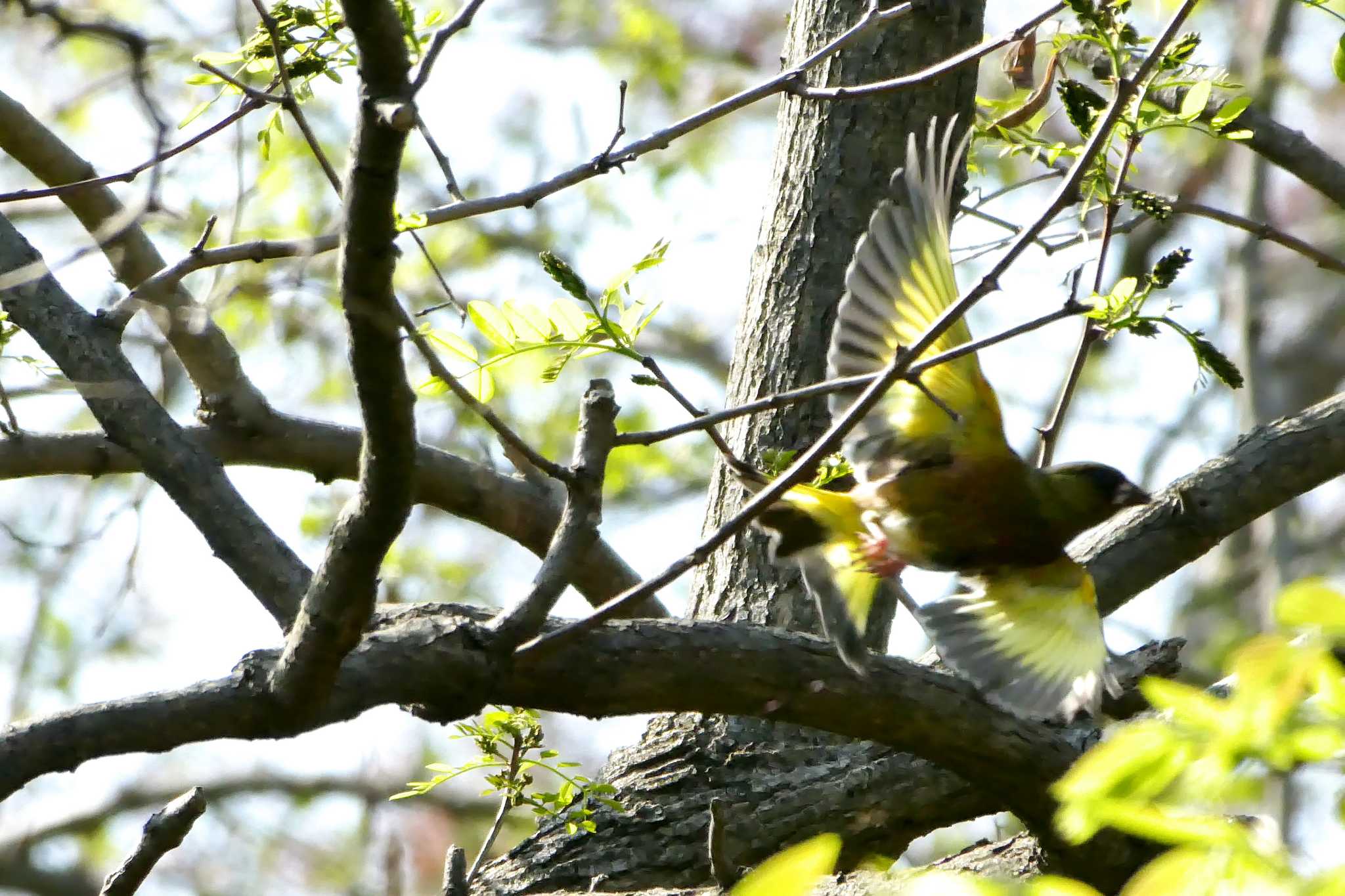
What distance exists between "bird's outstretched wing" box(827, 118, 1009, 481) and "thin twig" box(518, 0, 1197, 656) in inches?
32.9

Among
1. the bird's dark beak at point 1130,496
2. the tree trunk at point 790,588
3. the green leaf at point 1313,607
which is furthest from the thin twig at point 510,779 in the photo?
the green leaf at point 1313,607

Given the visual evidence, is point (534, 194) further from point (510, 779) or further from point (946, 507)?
point (946, 507)

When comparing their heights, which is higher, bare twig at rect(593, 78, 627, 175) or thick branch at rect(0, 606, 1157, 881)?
bare twig at rect(593, 78, 627, 175)

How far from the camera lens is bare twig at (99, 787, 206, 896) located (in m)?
2.36

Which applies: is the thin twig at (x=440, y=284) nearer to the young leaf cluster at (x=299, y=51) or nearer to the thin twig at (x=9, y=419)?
the young leaf cluster at (x=299, y=51)

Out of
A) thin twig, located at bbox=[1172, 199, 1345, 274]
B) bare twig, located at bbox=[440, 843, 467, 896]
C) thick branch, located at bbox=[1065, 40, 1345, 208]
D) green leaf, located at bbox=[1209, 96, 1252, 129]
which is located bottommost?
bare twig, located at bbox=[440, 843, 467, 896]

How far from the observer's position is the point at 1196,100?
2676mm

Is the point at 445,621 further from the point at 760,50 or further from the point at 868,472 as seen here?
the point at 760,50

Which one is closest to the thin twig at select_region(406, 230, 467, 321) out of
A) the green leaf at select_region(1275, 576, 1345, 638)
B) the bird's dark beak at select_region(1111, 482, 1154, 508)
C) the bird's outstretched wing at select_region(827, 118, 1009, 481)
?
the bird's outstretched wing at select_region(827, 118, 1009, 481)

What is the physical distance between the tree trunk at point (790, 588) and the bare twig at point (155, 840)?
0.92 meters

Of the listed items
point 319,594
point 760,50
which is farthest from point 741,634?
point 760,50

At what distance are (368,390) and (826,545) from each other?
6.22 feet

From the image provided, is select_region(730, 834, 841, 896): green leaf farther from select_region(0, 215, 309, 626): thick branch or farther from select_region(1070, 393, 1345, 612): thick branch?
select_region(1070, 393, 1345, 612): thick branch

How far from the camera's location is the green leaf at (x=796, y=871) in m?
1.14
